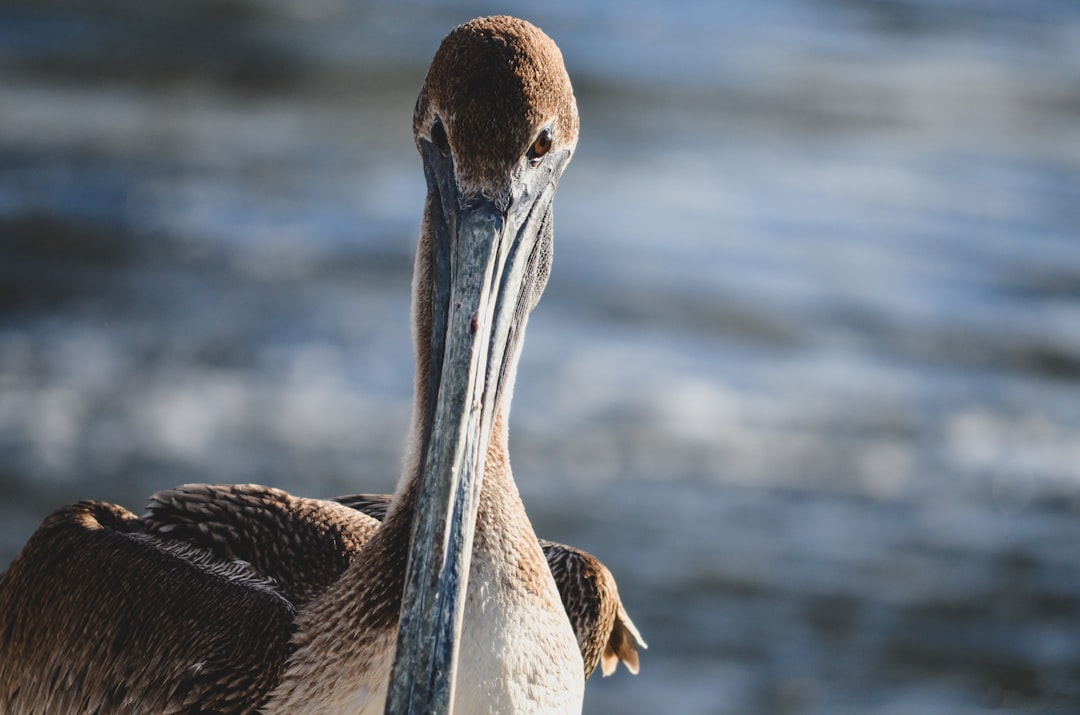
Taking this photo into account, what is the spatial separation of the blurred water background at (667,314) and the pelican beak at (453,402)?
12.7 feet

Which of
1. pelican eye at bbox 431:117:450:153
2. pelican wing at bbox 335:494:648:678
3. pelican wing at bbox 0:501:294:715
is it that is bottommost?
pelican wing at bbox 0:501:294:715

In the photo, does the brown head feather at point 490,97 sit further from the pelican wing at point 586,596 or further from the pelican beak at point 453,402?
the pelican wing at point 586,596

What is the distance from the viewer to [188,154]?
11.9m

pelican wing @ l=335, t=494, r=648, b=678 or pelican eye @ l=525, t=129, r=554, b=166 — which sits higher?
pelican eye @ l=525, t=129, r=554, b=166

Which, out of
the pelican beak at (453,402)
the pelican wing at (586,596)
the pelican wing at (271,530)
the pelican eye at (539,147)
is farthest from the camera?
the pelican wing at (586,596)

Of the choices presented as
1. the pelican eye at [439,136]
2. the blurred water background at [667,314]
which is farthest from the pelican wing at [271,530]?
the blurred water background at [667,314]

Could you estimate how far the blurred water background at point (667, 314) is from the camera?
284 inches

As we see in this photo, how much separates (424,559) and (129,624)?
1113 mm

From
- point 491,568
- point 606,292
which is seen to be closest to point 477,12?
point 606,292

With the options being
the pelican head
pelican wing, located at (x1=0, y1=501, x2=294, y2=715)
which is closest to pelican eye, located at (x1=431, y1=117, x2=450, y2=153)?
the pelican head

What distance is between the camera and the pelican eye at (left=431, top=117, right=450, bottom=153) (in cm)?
269

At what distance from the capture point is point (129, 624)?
130 inches

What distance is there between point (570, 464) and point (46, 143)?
233 inches

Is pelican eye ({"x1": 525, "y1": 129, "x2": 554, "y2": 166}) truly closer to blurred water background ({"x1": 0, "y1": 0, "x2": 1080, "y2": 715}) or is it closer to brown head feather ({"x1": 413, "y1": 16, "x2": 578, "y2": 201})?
brown head feather ({"x1": 413, "y1": 16, "x2": 578, "y2": 201})
